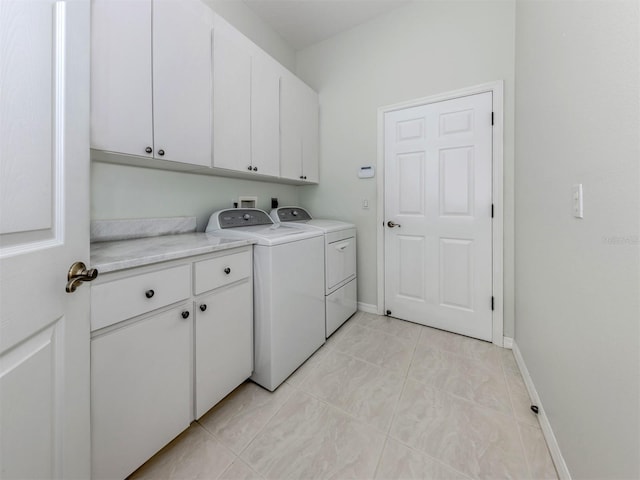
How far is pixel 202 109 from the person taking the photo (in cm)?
149

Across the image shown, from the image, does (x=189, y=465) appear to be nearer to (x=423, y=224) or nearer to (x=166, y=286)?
(x=166, y=286)

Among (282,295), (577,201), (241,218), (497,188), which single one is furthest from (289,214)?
(577,201)

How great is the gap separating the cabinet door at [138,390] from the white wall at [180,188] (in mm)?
760

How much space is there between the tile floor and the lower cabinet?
159 mm

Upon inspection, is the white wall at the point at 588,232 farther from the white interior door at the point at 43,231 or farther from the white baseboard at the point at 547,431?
the white interior door at the point at 43,231

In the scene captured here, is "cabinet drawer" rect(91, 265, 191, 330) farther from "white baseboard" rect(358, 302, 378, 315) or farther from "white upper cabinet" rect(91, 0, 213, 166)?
"white baseboard" rect(358, 302, 378, 315)

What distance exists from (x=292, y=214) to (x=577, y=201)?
1.97 metres

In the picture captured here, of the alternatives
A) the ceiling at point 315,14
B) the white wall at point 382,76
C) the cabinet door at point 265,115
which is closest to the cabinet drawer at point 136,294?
the cabinet door at point 265,115

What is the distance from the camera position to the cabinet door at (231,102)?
1.58 meters

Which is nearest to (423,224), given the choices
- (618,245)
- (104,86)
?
(618,245)

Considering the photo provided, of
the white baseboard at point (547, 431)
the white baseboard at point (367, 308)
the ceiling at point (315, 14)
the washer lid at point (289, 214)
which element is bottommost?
the white baseboard at point (547, 431)

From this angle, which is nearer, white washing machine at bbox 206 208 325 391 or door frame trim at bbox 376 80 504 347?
white washing machine at bbox 206 208 325 391

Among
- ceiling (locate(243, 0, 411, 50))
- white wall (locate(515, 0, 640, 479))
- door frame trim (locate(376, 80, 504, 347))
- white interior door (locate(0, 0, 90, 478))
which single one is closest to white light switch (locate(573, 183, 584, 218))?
white wall (locate(515, 0, 640, 479))

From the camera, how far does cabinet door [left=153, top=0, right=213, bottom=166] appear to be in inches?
50.7
